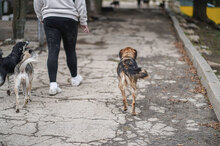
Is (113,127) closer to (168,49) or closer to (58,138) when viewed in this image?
(58,138)

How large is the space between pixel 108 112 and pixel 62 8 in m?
1.87

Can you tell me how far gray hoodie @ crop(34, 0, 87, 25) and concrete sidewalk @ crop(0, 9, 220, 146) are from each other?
1.29 metres

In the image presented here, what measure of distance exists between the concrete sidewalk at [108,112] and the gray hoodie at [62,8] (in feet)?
4.24

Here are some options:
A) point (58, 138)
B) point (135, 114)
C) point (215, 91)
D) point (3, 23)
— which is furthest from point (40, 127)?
point (3, 23)

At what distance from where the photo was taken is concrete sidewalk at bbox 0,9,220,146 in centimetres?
438

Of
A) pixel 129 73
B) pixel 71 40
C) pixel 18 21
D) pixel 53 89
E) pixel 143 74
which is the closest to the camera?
pixel 143 74

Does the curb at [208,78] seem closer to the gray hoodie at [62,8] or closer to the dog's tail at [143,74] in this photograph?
the dog's tail at [143,74]

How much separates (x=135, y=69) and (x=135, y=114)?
63 centimetres

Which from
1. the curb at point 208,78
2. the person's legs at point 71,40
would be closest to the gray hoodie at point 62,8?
the person's legs at point 71,40

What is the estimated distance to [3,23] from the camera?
32.0 ft

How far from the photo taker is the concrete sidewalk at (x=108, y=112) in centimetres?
438

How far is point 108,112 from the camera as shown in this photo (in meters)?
5.35

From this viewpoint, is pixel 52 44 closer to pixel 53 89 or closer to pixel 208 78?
pixel 53 89

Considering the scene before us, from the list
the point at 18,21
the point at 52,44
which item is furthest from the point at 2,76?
the point at 18,21
